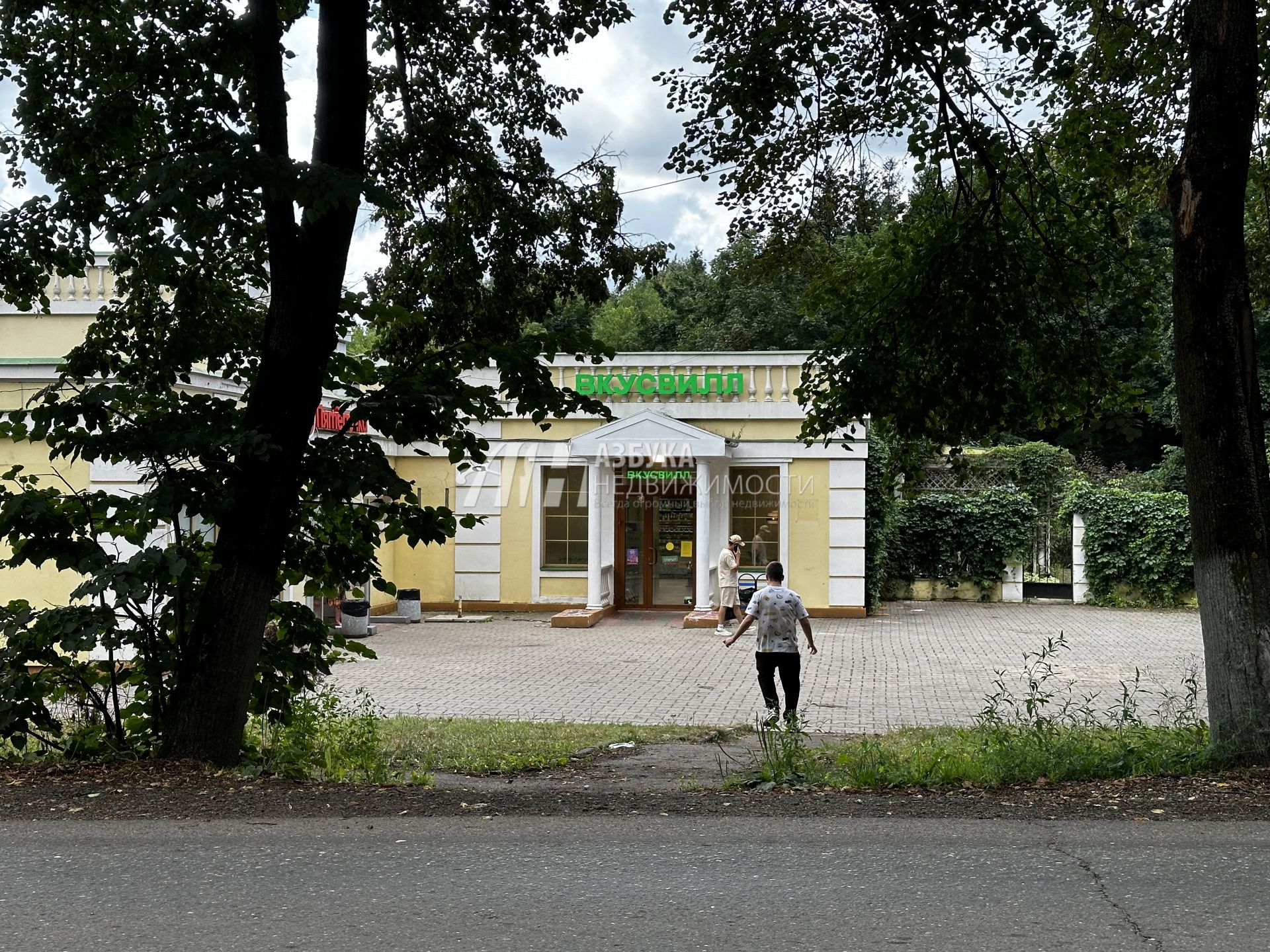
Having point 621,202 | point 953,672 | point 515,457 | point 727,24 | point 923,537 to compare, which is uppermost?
point 727,24

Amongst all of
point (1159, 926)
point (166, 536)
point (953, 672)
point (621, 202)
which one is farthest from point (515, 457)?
point (1159, 926)

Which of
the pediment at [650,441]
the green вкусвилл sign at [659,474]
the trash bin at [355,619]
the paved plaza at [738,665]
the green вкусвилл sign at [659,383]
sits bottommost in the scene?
the paved plaza at [738,665]

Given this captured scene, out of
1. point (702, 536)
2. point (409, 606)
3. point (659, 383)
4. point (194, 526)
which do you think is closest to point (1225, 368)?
point (194, 526)

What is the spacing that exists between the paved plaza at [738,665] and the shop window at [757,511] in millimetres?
1750

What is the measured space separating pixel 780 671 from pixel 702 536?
11599 millimetres

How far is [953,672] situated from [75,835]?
40.2 ft

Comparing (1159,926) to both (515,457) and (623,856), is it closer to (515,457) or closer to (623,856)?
(623,856)

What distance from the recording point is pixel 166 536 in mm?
9086

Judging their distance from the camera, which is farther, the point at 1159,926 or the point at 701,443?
the point at 701,443

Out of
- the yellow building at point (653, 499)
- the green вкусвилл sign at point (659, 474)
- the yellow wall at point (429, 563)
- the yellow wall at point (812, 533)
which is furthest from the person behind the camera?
the yellow wall at point (429, 563)

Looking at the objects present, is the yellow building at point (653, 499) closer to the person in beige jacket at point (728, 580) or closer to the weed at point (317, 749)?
the person in beige jacket at point (728, 580)

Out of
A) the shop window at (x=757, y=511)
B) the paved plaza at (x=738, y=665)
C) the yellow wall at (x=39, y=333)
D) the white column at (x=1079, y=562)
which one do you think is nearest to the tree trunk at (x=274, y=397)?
the paved plaza at (x=738, y=665)

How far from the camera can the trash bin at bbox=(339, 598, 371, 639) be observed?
20.5m

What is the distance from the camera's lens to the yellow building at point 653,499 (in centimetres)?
2286
